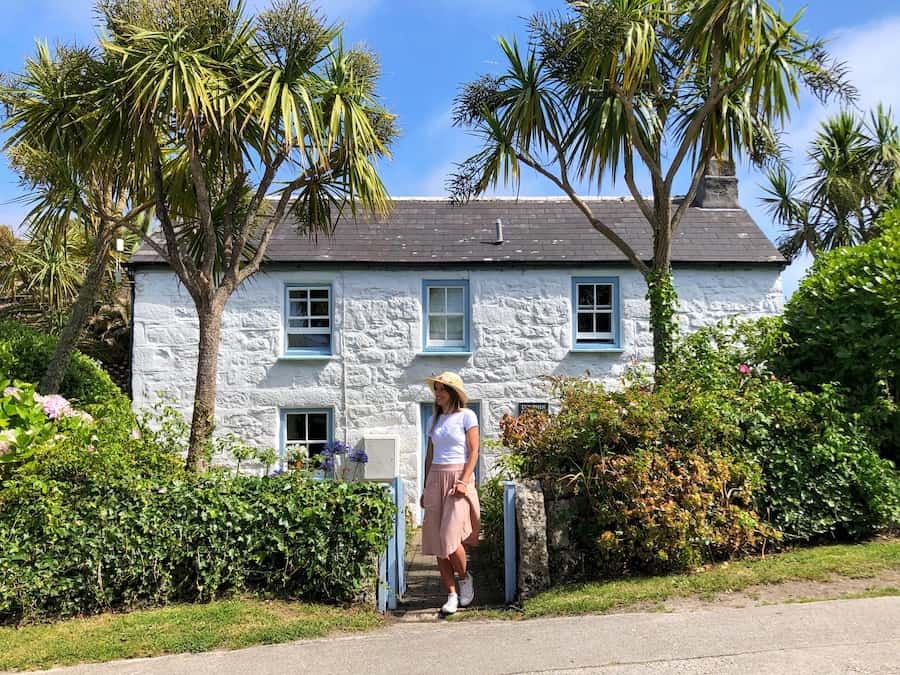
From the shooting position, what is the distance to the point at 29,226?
29.3 ft

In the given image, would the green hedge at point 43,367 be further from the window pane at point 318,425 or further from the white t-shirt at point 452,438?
the white t-shirt at point 452,438

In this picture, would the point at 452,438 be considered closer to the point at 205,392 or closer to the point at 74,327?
the point at 205,392

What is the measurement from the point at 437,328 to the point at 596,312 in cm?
270

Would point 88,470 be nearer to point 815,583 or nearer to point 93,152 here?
point 93,152

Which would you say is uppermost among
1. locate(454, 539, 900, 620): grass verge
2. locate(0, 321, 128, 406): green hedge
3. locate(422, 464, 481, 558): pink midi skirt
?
locate(0, 321, 128, 406): green hedge

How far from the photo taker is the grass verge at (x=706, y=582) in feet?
20.0

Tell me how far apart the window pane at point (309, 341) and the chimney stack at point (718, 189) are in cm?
737

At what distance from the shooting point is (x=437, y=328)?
1369cm

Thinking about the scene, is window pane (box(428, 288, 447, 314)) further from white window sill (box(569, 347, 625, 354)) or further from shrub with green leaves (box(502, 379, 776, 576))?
shrub with green leaves (box(502, 379, 776, 576))

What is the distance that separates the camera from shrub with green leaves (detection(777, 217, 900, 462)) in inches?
312

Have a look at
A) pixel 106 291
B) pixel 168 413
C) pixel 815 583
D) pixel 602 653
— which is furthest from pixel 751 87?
→ pixel 106 291

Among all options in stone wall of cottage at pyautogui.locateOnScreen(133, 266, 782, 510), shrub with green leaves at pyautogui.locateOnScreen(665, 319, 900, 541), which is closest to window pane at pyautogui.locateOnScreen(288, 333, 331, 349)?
stone wall of cottage at pyautogui.locateOnScreen(133, 266, 782, 510)

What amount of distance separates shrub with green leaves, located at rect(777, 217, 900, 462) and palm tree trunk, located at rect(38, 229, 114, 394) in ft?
26.0

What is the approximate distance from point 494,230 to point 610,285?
2290mm
